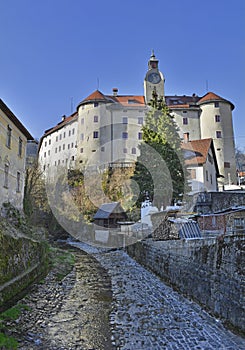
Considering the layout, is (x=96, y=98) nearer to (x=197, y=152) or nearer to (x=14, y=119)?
(x=197, y=152)

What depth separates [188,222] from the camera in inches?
655

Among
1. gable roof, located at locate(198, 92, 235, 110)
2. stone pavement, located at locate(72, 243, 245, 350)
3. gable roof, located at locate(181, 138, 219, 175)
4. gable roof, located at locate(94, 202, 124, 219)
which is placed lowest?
stone pavement, located at locate(72, 243, 245, 350)

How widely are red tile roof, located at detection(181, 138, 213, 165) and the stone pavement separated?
79.3 ft

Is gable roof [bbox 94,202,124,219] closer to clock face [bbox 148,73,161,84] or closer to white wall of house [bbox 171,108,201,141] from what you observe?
white wall of house [bbox 171,108,201,141]

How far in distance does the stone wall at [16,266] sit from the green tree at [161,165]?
13.3 m

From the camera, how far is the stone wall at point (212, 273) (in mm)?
7895

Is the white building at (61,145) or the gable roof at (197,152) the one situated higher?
the white building at (61,145)

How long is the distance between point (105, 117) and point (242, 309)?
2084 inches

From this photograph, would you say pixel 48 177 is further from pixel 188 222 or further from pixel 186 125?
pixel 188 222

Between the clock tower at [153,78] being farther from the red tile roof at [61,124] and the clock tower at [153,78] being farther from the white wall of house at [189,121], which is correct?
the red tile roof at [61,124]

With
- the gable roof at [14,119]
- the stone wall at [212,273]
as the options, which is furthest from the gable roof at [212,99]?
the stone wall at [212,273]

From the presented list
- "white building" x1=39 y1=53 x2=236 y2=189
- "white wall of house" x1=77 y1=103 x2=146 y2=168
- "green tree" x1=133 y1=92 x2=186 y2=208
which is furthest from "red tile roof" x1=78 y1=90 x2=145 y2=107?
"green tree" x1=133 y1=92 x2=186 y2=208

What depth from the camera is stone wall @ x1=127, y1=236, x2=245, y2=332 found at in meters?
7.89

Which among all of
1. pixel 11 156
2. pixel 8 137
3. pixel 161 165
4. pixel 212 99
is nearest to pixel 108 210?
pixel 161 165
